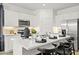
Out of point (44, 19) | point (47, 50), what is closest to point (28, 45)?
point (47, 50)

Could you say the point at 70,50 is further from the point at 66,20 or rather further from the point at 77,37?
the point at 66,20

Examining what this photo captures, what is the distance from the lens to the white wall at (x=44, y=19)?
2.01 m

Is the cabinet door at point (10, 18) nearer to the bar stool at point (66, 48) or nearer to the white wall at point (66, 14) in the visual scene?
the white wall at point (66, 14)

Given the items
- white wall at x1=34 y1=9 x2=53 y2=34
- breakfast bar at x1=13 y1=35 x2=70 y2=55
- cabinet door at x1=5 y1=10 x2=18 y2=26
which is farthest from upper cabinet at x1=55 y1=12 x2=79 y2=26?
cabinet door at x1=5 y1=10 x2=18 y2=26

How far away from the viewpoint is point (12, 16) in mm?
1994

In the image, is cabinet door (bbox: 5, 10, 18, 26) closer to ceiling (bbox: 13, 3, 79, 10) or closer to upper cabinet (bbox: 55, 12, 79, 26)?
ceiling (bbox: 13, 3, 79, 10)

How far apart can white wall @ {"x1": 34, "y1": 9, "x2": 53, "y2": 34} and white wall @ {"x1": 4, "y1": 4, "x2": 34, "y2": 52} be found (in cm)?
11

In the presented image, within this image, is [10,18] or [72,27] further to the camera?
[72,27]

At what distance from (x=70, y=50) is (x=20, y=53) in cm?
87

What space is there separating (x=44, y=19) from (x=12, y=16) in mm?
568

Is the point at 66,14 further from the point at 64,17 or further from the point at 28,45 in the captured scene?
the point at 28,45

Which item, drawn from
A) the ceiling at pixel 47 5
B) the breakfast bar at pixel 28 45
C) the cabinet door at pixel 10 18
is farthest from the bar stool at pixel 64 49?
the cabinet door at pixel 10 18

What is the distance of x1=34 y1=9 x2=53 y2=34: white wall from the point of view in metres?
2.01

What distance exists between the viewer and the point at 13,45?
6.43 feet
